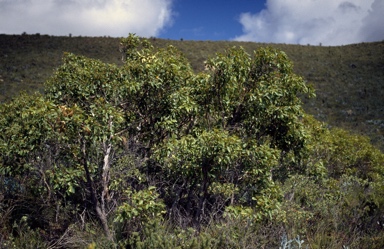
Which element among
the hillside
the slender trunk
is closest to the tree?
the slender trunk

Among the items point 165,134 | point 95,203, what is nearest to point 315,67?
point 165,134

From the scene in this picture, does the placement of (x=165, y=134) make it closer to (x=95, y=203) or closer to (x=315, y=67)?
(x=95, y=203)

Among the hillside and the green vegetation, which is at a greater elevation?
the hillside

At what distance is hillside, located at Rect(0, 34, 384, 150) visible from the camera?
36.0 metres

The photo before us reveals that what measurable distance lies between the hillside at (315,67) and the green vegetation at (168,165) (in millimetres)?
24892

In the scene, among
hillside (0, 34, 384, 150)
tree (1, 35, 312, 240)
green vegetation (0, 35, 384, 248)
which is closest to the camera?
green vegetation (0, 35, 384, 248)

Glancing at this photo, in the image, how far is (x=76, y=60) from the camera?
1016cm

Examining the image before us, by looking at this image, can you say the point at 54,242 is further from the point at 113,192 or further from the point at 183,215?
the point at 183,215

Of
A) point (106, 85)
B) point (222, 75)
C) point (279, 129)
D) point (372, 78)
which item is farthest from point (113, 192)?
point (372, 78)

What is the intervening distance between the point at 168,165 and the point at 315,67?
4640cm

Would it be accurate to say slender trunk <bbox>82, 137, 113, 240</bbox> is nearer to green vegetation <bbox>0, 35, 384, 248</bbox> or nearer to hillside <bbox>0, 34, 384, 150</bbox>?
green vegetation <bbox>0, 35, 384, 248</bbox>

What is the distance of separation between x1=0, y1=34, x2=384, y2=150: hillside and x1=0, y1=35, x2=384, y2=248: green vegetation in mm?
24892

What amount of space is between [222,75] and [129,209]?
3.51 m

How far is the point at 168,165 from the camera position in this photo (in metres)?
7.47
